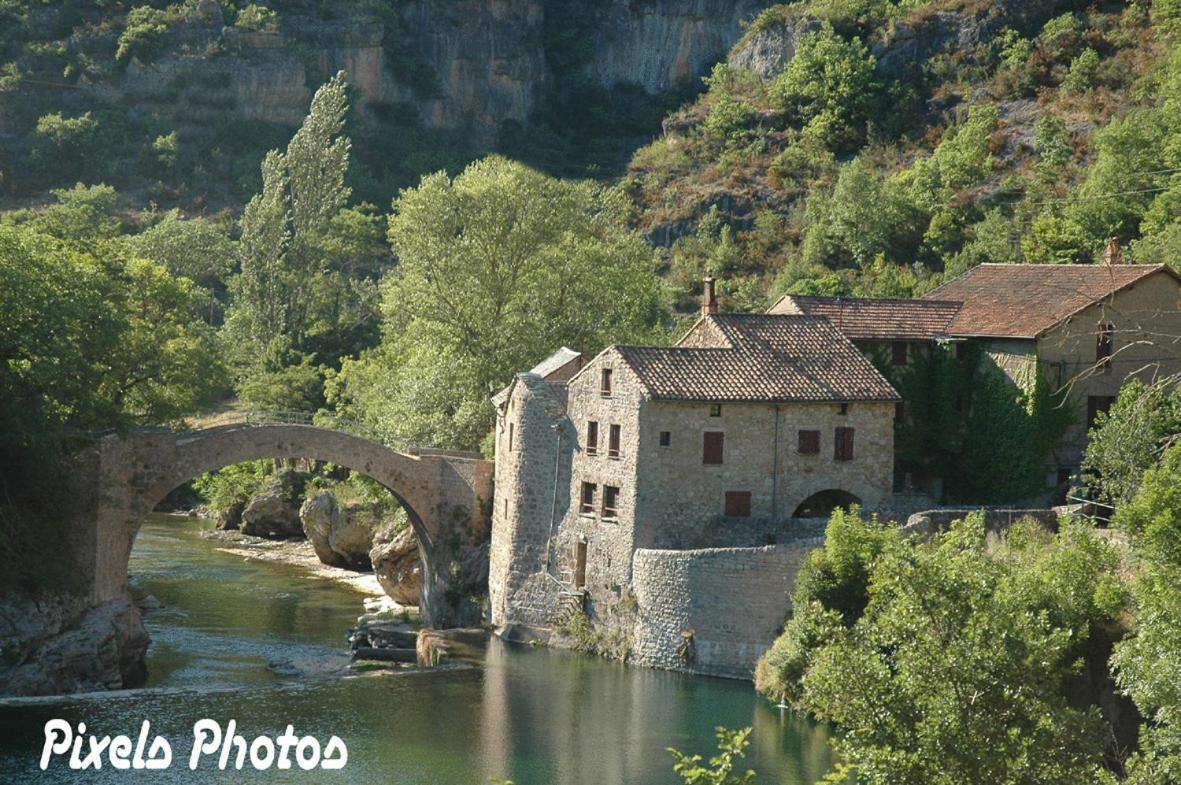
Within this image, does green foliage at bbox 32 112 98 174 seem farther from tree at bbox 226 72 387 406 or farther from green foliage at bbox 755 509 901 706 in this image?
green foliage at bbox 755 509 901 706

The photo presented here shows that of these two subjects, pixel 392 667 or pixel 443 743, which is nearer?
pixel 443 743

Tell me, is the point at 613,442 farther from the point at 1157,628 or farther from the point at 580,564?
the point at 1157,628

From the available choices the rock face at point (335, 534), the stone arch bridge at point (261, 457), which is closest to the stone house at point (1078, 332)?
the stone arch bridge at point (261, 457)

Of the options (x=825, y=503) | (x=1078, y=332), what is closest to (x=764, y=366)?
(x=825, y=503)

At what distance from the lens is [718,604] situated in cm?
4747

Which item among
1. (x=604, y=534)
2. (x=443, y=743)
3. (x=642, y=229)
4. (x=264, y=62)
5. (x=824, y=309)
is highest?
(x=264, y=62)

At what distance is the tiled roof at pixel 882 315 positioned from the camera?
5425 centimetres

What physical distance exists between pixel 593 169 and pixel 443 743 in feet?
237

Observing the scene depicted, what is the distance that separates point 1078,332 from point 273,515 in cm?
3340

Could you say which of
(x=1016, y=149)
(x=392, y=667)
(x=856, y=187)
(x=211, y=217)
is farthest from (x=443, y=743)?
(x=211, y=217)

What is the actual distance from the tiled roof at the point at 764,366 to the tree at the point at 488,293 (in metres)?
10.6

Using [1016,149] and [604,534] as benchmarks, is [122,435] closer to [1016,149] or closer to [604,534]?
[604,534]

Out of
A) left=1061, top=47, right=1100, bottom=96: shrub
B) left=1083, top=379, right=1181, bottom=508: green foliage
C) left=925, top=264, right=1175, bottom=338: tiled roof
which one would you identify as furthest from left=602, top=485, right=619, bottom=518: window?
left=1061, top=47, right=1100, bottom=96: shrub

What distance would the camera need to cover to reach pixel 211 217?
10750 centimetres
